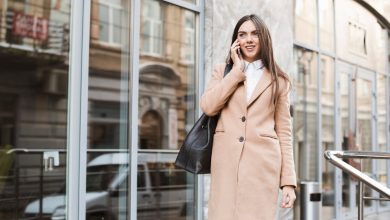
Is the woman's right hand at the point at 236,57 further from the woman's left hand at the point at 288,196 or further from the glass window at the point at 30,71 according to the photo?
the glass window at the point at 30,71

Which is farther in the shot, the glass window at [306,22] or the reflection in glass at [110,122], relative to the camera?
the glass window at [306,22]

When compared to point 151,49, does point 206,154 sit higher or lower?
lower

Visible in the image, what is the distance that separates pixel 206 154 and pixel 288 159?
1.38ft

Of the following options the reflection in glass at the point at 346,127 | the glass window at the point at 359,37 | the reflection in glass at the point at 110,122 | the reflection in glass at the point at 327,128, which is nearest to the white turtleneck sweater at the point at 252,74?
the reflection in glass at the point at 110,122

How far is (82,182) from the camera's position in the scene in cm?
468

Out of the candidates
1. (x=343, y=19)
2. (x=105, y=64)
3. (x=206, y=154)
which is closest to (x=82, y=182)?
(x=206, y=154)

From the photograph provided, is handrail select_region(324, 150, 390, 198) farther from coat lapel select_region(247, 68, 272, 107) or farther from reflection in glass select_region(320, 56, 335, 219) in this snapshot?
reflection in glass select_region(320, 56, 335, 219)

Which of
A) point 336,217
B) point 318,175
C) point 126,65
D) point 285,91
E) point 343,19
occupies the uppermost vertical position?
point 343,19

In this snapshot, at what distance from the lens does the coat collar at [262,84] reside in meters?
3.02

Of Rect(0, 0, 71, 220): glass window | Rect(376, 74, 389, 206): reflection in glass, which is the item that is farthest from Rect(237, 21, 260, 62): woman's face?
Rect(0, 0, 71, 220): glass window

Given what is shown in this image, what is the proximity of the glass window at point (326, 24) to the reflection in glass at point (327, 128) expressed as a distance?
228 millimetres

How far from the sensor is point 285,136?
3068 millimetres

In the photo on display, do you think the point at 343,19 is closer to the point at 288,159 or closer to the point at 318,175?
the point at 318,175

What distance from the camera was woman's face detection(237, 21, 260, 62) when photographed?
302 cm
